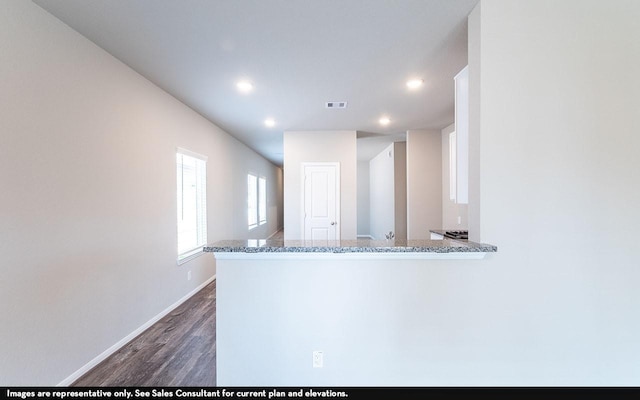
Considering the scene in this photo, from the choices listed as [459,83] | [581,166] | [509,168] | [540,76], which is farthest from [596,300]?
[459,83]

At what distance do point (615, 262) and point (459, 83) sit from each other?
1557 millimetres

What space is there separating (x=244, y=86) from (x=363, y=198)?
649 centimetres

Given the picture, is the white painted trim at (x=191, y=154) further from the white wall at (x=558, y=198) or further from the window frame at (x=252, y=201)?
the white wall at (x=558, y=198)

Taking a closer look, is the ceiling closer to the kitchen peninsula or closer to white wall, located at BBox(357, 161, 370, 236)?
the kitchen peninsula

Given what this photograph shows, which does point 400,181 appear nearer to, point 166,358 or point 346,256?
point 346,256

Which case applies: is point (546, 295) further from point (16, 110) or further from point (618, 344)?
point (16, 110)

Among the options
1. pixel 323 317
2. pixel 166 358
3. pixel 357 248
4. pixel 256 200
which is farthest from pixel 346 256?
pixel 256 200

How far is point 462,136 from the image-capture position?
182 cm

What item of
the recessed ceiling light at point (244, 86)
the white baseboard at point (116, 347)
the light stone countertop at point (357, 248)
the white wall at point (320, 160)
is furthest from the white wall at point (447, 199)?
the white baseboard at point (116, 347)

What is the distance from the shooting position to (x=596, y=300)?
1.55 meters

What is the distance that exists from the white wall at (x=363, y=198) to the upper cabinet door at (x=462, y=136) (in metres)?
6.70

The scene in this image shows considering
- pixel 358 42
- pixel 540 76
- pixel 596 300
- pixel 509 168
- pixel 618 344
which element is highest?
pixel 358 42

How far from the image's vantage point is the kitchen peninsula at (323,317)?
1.56 m

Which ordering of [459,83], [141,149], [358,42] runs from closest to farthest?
[459,83]
[358,42]
[141,149]
